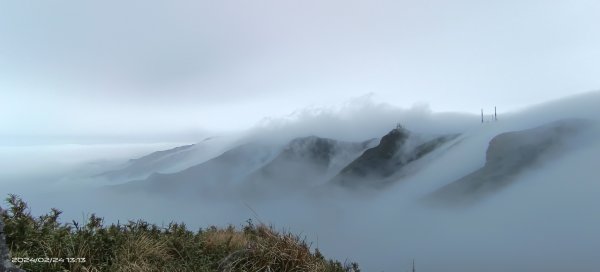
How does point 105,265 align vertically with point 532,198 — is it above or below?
above

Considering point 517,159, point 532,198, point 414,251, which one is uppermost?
point 517,159

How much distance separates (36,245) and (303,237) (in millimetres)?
4850

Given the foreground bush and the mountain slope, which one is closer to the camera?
the foreground bush

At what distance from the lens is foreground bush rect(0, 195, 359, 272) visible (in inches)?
264

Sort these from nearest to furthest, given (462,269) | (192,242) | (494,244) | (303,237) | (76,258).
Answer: (76,258), (192,242), (303,237), (462,269), (494,244)

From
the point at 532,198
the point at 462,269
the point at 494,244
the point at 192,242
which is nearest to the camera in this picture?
the point at 192,242

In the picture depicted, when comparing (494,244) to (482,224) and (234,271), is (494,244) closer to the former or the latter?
(482,224)

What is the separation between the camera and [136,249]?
746cm

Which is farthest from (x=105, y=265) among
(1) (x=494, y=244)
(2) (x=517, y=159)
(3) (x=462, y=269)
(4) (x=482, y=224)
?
(2) (x=517, y=159)

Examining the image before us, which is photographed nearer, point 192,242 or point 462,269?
point 192,242

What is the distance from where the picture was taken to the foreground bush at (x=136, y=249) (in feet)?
22.0

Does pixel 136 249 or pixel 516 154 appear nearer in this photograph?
pixel 136 249

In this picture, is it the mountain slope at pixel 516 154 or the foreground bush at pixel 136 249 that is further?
the mountain slope at pixel 516 154

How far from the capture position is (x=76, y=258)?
659cm
